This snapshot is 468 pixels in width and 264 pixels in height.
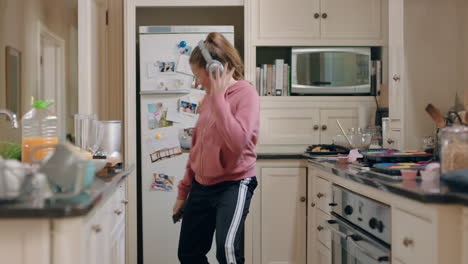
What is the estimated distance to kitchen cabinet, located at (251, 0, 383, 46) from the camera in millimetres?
3525

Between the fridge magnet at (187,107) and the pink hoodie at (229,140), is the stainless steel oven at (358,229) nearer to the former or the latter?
the pink hoodie at (229,140)

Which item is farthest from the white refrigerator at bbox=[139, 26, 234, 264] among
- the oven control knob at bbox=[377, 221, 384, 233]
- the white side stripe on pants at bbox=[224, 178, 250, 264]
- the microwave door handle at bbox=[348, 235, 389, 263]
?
the oven control knob at bbox=[377, 221, 384, 233]

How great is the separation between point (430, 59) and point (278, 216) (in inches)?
55.0

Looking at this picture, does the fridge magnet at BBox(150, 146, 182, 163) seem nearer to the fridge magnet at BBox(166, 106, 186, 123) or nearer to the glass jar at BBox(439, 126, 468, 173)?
the fridge magnet at BBox(166, 106, 186, 123)

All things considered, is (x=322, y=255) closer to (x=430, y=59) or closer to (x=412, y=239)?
(x=430, y=59)

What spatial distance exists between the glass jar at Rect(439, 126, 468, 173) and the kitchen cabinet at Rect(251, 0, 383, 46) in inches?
77.6

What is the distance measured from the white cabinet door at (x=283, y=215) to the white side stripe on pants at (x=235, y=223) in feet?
4.20

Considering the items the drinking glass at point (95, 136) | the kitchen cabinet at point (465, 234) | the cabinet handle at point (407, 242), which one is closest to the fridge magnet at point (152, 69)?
the drinking glass at point (95, 136)

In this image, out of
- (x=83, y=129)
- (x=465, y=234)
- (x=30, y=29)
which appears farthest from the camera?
(x=30, y=29)

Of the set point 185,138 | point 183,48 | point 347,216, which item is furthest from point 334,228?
point 183,48

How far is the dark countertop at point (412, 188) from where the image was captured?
1.43 m

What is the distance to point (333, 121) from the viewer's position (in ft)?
11.6

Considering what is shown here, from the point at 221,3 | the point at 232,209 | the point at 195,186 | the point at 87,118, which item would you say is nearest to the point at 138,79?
the point at 221,3

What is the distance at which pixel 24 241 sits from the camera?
50.6 inches
